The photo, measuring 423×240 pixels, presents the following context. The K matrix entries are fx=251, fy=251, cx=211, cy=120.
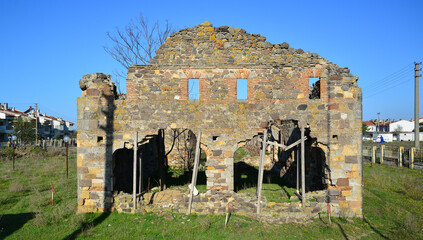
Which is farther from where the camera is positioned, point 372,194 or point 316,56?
point 372,194

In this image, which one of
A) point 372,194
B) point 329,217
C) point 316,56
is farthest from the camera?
point 372,194

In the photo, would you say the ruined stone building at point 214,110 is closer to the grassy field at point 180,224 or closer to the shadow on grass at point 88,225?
the shadow on grass at point 88,225

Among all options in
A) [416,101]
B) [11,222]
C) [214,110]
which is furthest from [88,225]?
[416,101]

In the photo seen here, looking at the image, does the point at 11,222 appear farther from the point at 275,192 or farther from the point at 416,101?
the point at 416,101

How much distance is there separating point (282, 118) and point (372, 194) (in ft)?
21.3

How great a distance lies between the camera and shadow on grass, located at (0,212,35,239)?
306 inches

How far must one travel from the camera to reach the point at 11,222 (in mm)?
8484

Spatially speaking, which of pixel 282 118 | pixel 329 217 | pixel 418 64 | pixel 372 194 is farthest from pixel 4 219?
pixel 418 64

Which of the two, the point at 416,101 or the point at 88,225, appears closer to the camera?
the point at 88,225

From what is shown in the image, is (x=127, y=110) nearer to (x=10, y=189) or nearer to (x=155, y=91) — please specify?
(x=155, y=91)

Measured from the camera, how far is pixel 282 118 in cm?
969

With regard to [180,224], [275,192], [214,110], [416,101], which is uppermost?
[416,101]

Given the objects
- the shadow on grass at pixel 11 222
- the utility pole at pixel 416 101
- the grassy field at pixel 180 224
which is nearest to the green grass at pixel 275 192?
the grassy field at pixel 180 224

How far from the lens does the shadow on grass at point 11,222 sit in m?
7.77
